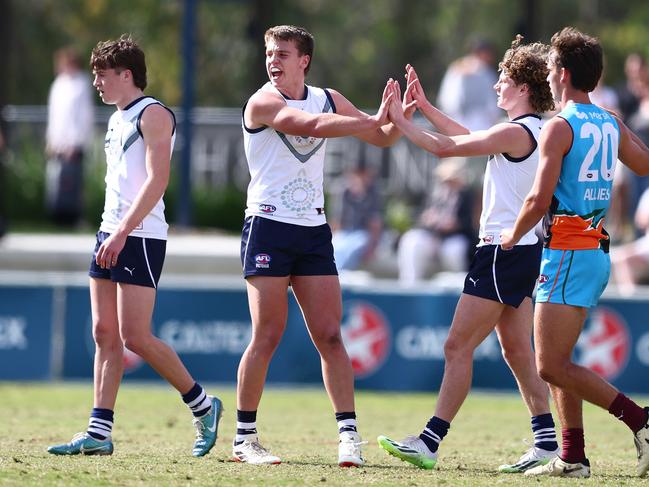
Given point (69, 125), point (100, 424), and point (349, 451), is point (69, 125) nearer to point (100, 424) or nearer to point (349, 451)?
point (100, 424)

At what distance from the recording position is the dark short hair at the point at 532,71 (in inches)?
290

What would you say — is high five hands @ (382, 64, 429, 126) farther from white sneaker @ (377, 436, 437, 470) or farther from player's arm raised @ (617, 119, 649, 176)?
white sneaker @ (377, 436, 437, 470)

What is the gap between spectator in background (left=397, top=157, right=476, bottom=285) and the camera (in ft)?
49.0

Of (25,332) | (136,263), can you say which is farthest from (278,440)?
(25,332)

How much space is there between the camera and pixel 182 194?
671 inches

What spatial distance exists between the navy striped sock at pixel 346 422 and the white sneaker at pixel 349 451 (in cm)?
→ 2

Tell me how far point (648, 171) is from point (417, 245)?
775 cm

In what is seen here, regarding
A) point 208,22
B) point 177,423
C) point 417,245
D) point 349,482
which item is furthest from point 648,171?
point 208,22

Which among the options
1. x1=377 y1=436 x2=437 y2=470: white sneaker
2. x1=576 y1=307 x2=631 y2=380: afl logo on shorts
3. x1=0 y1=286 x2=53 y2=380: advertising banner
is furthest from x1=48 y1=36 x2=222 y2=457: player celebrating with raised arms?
x1=576 y1=307 x2=631 y2=380: afl logo on shorts

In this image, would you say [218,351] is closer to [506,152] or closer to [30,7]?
[506,152]

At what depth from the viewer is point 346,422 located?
7.47m

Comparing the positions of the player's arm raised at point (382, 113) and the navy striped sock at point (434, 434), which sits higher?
the player's arm raised at point (382, 113)

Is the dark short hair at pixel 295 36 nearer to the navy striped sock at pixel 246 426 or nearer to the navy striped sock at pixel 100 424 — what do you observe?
the navy striped sock at pixel 246 426

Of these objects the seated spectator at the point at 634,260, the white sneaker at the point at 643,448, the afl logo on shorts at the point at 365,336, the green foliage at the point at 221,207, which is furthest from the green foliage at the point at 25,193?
the white sneaker at the point at 643,448
